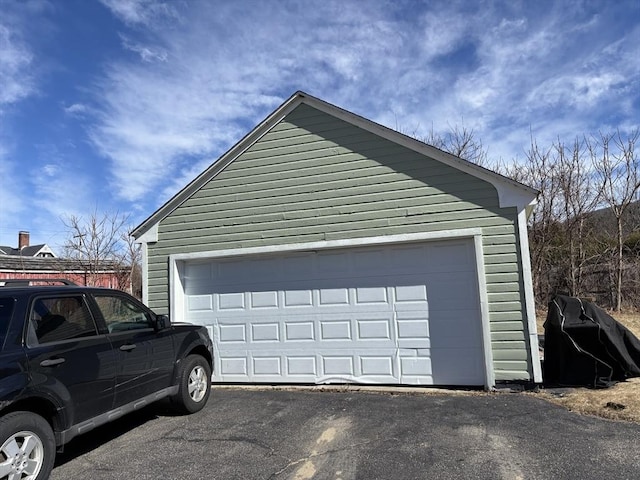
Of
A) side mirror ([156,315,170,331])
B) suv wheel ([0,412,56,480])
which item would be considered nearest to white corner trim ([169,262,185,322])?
side mirror ([156,315,170,331])

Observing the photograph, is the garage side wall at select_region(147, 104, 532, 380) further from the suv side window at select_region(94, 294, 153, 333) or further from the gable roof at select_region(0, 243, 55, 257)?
the gable roof at select_region(0, 243, 55, 257)

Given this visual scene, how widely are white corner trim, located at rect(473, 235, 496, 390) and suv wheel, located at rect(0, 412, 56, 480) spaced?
539cm

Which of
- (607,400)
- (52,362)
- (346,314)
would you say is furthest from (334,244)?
(52,362)

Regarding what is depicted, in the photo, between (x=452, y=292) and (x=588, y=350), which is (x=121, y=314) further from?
(x=588, y=350)

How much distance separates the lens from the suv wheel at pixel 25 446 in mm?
3389

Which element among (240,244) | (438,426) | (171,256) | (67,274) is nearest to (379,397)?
(438,426)

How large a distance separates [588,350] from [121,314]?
6.29 meters

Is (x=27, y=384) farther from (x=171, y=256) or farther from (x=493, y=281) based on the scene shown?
(x=493, y=281)

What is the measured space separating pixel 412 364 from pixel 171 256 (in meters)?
4.56

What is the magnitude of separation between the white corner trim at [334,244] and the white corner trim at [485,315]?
0.25m

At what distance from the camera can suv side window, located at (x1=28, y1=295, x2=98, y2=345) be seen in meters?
3.95

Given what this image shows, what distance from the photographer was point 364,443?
474cm

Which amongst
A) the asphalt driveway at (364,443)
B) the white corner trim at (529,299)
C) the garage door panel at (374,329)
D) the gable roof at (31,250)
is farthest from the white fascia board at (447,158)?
the gable roof at (31,250)

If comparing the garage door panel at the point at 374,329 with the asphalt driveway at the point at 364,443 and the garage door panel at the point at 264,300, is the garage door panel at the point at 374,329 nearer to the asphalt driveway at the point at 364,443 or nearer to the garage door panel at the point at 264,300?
the asphalt driveway at the point at 364,443
